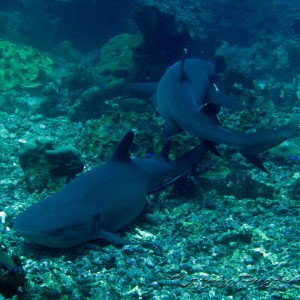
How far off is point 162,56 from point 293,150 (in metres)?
5.39

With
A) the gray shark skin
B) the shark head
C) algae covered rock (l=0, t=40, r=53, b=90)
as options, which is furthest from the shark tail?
algae covered rock (l=0, t=40, r=53, b=90)

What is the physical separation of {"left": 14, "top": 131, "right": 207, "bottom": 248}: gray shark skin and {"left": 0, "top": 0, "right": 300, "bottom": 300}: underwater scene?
0.01m

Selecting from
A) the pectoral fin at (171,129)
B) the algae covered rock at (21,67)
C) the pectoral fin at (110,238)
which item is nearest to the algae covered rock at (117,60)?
the algae covered rock at (21,67)

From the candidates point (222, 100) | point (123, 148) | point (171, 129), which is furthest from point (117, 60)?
point (123, 148)

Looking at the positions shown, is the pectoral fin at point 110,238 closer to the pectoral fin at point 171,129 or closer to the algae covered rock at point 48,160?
the pectoral fin at point 171,129

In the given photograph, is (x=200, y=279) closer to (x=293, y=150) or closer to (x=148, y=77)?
(x=293, y=150)

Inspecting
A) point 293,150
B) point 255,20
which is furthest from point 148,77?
point 255,20

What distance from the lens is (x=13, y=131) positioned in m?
7.52

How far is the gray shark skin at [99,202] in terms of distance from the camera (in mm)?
3113

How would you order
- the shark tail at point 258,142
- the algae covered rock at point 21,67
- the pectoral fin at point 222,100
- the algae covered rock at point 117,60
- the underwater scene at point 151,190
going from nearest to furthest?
1. the underwater scene at point 151,190
2. the shark tail at point 258,142
3. the pectoral fin at point 222,100
4. the algae covered rock at point 21,67
5. the algae covered rock at point 117,60

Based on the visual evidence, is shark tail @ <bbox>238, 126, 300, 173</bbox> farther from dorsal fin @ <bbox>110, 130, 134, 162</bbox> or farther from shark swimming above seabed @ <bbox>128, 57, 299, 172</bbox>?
dorsal fin @ <bbox>110, 130, 134, 162</bbox>

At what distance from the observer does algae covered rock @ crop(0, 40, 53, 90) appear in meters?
11.0

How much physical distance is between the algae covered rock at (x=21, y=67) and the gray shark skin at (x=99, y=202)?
796cm

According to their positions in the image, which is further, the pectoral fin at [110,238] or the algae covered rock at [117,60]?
the algae covered rock at [117,60]
